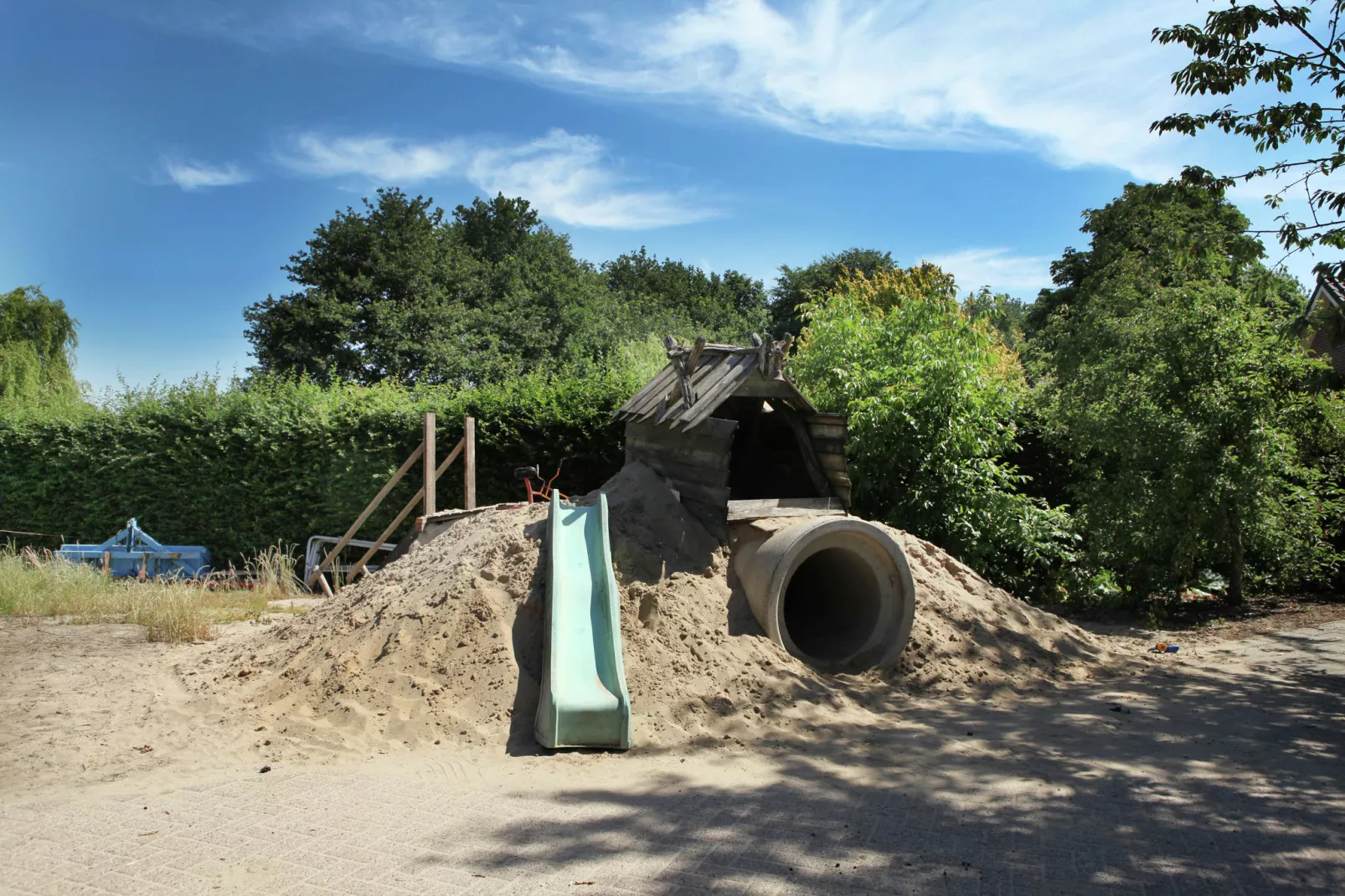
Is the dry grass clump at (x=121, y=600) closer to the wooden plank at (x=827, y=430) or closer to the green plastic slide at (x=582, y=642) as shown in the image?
the green plastic slide at (x=582, y=642)

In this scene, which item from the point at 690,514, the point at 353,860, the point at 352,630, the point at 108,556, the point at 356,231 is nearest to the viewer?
the point at 353,860

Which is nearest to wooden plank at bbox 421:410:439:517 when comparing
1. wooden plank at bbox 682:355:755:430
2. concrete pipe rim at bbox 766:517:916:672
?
wooden plank at bbox 682:355:755:430

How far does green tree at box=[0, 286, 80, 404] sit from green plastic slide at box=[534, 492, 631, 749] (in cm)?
2394

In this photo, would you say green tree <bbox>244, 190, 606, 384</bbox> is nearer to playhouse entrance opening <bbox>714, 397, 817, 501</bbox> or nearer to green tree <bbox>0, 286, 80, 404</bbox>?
green tree <bbox>0, 286, 80, 404</bbox>

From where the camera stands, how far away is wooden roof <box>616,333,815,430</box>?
8.08 meters

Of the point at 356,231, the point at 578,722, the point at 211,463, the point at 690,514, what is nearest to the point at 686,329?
the point at 356,231

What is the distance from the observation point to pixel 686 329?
3441 cm

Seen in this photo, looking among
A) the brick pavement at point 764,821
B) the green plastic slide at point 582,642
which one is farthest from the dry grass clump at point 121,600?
the brick pavement at point 764,821

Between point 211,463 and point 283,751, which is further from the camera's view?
→ point 211,463

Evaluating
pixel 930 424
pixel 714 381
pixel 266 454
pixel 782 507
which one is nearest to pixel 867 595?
pixel 782 507

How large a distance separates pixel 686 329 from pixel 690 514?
1051 inches

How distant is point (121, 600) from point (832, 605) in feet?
25.3

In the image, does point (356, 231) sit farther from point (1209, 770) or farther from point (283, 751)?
→ point (1209, 770)

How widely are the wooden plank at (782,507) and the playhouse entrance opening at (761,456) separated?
1.05 metres
